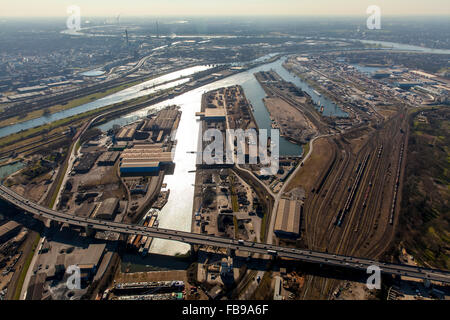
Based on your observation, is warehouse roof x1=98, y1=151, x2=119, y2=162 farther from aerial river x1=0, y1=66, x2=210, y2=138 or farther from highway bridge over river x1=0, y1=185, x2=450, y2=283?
aerial river x1=0, y1=66, x2=210, y2=138

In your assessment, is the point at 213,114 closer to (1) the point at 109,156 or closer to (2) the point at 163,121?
(2) the point at 163,121

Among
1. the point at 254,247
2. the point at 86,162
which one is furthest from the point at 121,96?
the point at 254,247

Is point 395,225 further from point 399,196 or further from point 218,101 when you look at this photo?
point 218,101

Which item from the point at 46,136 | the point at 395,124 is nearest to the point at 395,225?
the point at 395,124

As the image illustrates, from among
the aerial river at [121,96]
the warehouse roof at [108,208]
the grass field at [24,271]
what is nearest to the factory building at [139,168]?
the warehouse roof at [108,208]

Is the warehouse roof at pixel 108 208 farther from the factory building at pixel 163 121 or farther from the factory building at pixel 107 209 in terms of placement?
the factory building at pixel 163 121

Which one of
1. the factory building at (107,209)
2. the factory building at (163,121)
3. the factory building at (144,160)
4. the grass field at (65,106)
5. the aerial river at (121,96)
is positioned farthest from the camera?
the grass field at (65,106)

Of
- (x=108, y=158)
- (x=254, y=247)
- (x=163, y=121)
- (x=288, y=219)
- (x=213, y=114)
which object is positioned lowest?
(x=254, y=247)
